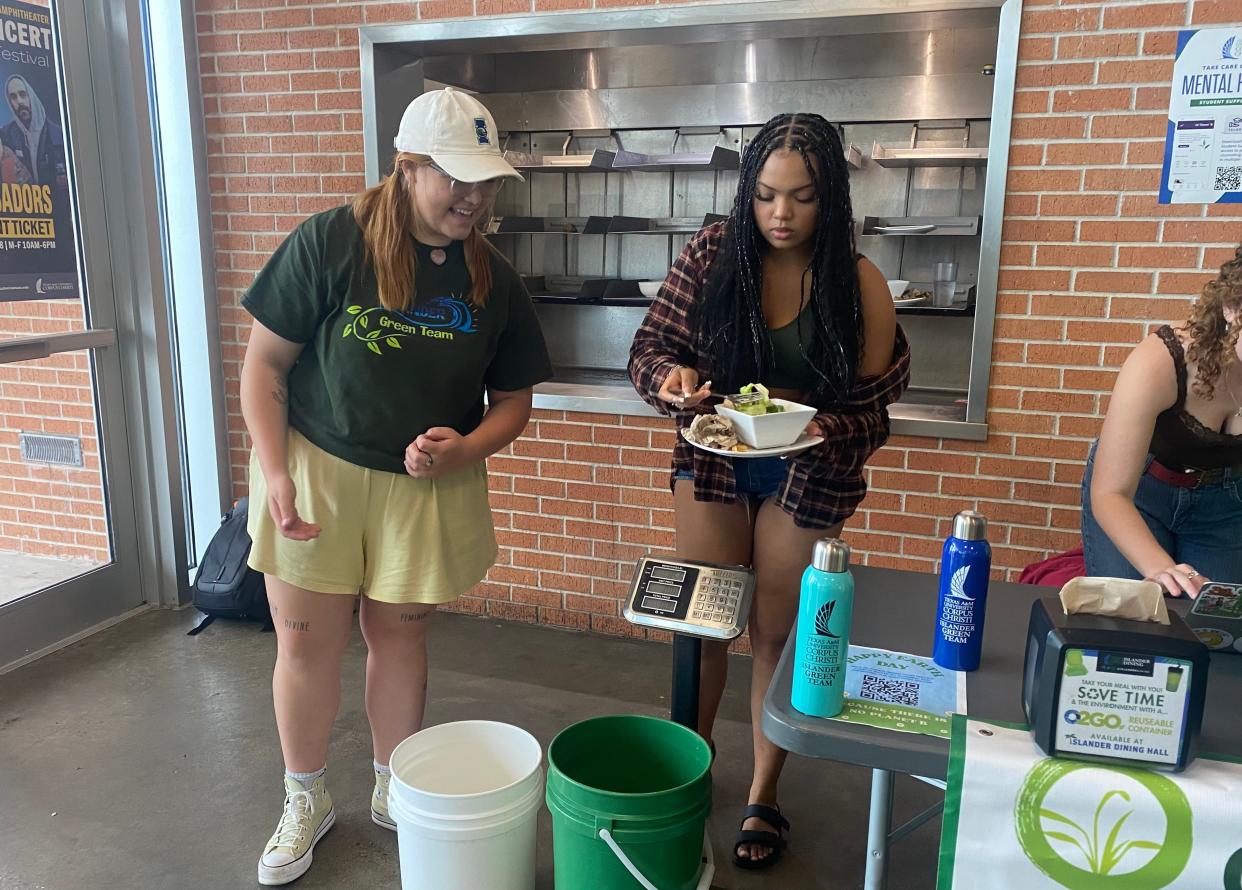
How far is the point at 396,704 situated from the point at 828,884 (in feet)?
3.44

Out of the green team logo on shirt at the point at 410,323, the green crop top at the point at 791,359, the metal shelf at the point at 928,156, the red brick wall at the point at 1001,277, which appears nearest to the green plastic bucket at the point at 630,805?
the green crop top at the point at 791,359

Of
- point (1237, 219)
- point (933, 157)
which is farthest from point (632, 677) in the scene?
point (1237, 219)

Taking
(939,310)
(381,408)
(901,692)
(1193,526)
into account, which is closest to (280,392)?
(381,408)

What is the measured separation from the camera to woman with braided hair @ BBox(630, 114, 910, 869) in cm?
182

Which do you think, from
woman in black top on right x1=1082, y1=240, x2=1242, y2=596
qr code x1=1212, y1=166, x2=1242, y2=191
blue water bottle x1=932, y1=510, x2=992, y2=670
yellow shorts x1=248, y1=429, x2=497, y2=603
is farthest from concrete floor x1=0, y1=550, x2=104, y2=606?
qr code x1=1212, y1=166, x2=1242, y2=191

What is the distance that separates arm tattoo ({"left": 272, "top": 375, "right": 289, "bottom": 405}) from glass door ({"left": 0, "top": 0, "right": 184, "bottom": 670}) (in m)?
1.62

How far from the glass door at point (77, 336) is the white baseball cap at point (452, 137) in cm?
187

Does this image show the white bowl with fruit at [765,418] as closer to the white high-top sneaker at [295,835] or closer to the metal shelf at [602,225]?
the white high-top sneaker at [295,835]

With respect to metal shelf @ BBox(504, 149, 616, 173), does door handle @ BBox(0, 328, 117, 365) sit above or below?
below

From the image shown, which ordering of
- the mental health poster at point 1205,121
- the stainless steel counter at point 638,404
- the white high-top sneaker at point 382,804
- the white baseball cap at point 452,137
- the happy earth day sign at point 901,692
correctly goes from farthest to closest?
the stainless steel counter at point 638,404 < the mental health poster at point 1205,121 < the white high-top sneaker at point 382,804 < the white baseball cap at point 452,137 < the happy earth day sign at point 901,692

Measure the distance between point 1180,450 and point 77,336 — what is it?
3.27 metres

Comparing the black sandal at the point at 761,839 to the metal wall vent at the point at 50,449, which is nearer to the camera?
the black sandal at the point at 761,839

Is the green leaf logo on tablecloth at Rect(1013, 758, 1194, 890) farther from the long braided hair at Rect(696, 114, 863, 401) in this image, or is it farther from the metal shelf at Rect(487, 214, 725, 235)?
the metal shelf at Rect(487, 214, 725, 235)

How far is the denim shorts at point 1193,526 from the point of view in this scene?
5.84 ft
